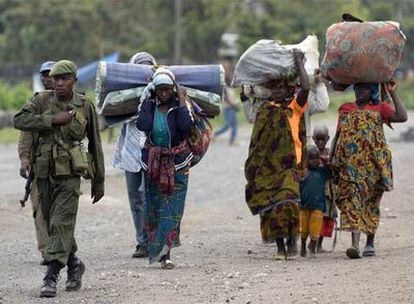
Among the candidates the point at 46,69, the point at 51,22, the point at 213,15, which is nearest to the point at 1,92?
the point at 51,22

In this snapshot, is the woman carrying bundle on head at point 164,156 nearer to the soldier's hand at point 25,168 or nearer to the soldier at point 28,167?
the soldier at point 28,167

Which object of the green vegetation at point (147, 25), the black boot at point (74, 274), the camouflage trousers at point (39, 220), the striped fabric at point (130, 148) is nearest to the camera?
the black boot at point (74, 274)

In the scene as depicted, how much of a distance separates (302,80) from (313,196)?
112 centimetres

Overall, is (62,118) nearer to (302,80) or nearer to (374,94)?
(302,80)

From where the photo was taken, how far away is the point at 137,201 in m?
11.4

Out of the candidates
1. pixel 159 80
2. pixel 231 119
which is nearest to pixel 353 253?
pixel 159 80

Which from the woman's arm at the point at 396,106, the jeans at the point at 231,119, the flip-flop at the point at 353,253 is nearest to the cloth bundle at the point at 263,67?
the woman's arm at the point at 396,106

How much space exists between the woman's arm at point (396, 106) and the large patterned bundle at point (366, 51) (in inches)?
6.5

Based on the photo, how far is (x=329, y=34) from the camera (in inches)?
412

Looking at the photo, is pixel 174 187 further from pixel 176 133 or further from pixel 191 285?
pixel 191 285

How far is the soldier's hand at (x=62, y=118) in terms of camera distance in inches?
345

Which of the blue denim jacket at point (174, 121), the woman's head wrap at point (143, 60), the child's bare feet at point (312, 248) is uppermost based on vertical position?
the woman's head wrap at point (143, 60)

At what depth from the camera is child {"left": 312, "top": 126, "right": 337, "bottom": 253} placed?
1083 centimetres

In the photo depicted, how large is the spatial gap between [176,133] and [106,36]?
40.1 m
